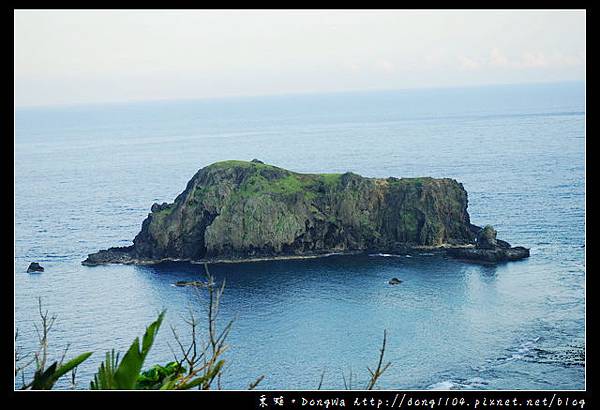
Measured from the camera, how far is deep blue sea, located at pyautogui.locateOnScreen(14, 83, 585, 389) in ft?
112

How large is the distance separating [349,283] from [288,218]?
836 centimetres

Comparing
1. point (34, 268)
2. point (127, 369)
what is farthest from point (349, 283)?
point (127, 369)

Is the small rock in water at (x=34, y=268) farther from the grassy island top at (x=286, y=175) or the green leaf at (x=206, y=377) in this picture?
the green leaf at (x=206, y=377)

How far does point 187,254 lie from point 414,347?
22.8m

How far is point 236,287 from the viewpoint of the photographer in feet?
154

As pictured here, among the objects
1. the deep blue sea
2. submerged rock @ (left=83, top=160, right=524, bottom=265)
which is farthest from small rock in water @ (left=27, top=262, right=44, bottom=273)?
submerged rock @ (left=83, top=160, right=524, bottom=265)

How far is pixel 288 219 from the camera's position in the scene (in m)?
53.7

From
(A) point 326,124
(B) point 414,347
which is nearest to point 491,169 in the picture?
(B) point 414,347

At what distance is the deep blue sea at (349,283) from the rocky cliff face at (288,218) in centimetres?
185

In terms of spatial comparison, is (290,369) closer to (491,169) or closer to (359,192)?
(359,192)

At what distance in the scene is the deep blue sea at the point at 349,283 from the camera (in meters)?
34.0

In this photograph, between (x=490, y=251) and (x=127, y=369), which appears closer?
(x=127, y=369)
